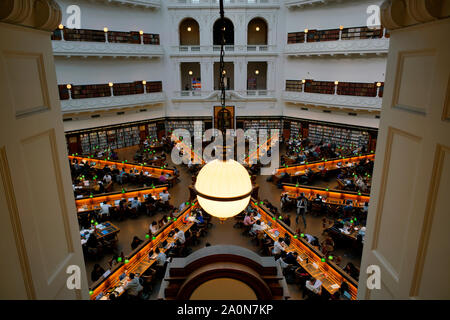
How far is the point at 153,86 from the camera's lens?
754 inches

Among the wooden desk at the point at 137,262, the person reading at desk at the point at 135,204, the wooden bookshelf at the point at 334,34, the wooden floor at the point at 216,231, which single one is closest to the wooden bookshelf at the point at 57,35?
the wooden floor at the point at 216,231

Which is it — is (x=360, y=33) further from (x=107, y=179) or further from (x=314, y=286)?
(x=107, y=179)

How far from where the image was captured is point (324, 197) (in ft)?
35.7

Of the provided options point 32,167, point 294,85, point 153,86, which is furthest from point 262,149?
point 32,167

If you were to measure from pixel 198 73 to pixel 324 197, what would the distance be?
16.1 m

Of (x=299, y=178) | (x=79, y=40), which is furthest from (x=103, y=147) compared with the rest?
(x=299, y=178)

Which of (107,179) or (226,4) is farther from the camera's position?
(226,4)

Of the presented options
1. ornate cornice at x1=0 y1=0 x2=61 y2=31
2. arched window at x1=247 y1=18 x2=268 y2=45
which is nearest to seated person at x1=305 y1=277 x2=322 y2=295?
ornate cornice at x1=0 y1=0 x2=61 y2=31

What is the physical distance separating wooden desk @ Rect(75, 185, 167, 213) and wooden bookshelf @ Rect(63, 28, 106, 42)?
9819 millimetres

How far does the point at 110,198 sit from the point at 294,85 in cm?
1367

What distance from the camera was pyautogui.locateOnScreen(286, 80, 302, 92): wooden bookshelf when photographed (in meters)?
18.9

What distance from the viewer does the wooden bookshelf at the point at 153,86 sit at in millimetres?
18906

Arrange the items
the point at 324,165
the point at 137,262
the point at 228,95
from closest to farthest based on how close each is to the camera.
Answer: the point at 137,262 < the point at 324,165 < the point at 228,95
